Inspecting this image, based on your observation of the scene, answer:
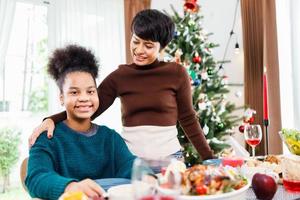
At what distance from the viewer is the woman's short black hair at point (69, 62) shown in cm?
116

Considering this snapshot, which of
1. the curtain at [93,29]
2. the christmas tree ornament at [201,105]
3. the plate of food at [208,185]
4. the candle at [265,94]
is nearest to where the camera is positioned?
the plate of food at [208,185]

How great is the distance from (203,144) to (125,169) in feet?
1.58

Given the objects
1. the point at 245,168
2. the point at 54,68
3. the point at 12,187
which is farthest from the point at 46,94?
the point at 245,168

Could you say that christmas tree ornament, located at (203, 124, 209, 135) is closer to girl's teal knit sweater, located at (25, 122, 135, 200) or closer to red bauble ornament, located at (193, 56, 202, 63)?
red bauble ornament, located at (193, 56, 202, 63)

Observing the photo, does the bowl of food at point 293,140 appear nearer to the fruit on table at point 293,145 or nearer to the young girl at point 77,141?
the fruit on table at point 293,145

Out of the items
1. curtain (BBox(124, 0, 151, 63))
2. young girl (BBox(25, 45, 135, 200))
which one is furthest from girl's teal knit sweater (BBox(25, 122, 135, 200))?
curtain (BBox(124, 0, 151, 63))

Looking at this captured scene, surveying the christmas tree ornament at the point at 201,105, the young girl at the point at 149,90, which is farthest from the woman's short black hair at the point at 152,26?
the christmas tree ornament at the point at 201,105

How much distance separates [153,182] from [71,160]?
52 centimetres

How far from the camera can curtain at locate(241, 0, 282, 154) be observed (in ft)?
10.6

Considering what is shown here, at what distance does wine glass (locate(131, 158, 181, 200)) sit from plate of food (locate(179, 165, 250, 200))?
0.37 feet

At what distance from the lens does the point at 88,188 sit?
34.4 inches

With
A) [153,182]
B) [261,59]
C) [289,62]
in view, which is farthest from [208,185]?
[261,59]

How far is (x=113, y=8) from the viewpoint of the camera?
3941mm

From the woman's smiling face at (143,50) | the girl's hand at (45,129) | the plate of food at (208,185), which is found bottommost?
the plate of food at (208,185)
